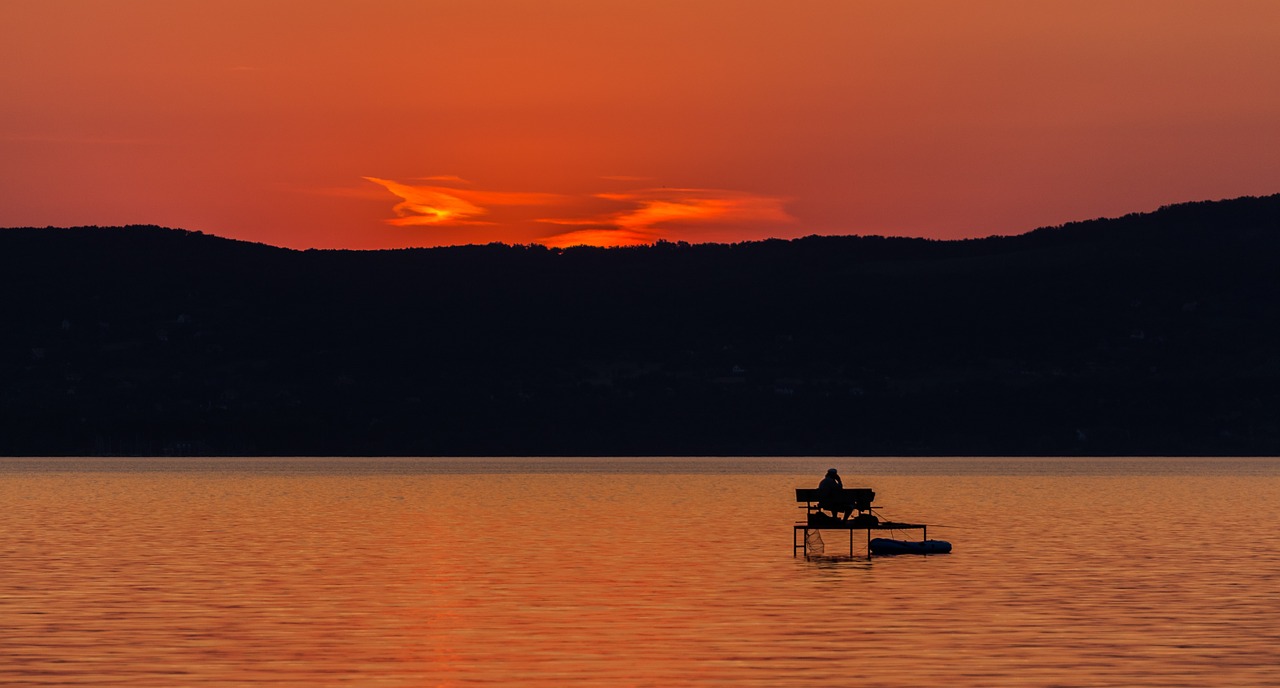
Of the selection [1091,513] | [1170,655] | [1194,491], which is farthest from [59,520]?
[1194,491]

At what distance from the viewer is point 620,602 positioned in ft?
154

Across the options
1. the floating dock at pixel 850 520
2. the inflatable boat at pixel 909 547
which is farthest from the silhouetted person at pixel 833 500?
Answer: the inflatable boat at pixel 909 547

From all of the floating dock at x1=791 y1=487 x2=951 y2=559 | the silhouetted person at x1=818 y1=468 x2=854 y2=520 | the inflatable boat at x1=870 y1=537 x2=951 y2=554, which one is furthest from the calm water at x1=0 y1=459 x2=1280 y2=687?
the silhouetted person at x1=818 y1=468 x2=854 y2=520

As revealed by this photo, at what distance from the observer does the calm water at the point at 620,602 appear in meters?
35.4

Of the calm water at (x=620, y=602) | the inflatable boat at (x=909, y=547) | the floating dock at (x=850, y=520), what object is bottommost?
the calm water at (x=620, y=602)

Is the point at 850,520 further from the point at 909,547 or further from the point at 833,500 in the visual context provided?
the point at 909,547

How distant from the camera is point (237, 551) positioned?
6544cm

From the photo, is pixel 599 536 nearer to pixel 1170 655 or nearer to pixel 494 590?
pixel 494 590

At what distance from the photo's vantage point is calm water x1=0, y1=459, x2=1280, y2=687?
35.4 metres

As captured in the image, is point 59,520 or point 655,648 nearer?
point 655,648

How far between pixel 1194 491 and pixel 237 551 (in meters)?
86.0

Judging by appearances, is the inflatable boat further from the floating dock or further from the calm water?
the calm water

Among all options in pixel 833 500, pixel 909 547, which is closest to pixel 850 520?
pixel 833 500

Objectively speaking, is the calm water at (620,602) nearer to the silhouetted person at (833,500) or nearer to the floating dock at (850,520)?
the floating dock at (850,520)
